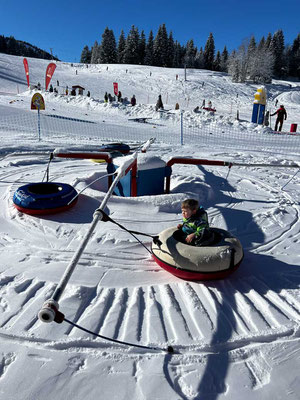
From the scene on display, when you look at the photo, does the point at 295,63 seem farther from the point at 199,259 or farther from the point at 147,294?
the point at 147,294

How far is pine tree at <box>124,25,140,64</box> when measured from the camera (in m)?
59.5

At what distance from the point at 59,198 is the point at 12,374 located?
378 cm

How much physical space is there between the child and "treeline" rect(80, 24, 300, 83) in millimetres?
52458

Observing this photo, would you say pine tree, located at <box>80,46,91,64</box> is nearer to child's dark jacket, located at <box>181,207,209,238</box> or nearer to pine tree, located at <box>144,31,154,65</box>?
pine tree, located at <box>144,31,154,65</box>

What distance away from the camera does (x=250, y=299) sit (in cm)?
371

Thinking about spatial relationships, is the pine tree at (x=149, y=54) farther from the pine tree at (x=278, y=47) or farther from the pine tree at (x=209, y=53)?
the pine tree at (x=278, y=47)

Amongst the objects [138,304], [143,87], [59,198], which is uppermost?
[143,87]

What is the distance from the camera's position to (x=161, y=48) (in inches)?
2397

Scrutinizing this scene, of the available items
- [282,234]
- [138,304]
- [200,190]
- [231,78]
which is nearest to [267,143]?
[200,190]

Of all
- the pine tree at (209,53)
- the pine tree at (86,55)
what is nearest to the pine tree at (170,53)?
the pine tree at (209,53)

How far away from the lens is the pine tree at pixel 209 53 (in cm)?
6850

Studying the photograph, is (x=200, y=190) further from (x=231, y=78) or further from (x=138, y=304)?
(x=231, y=78)

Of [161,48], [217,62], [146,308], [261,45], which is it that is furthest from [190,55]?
[146,308]

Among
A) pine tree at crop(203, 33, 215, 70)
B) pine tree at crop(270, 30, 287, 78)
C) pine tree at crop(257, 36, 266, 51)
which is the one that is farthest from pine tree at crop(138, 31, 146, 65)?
pine tree at crop(270, 30, 287, 78)
